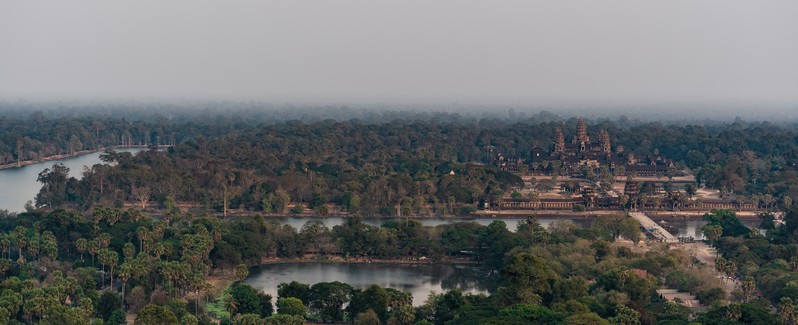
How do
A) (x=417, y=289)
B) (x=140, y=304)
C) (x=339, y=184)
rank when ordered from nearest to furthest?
(x=140, y=304) < (x=417, y=289) < (x=339, y=184)

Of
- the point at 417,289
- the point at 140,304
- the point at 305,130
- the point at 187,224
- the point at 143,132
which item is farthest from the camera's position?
the point at 143,132

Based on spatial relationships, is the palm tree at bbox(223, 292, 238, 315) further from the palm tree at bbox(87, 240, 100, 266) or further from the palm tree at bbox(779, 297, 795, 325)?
the palm tree at bbox(779, 297, 795, 325)

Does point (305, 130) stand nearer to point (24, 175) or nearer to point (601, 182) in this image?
point (24, 175)

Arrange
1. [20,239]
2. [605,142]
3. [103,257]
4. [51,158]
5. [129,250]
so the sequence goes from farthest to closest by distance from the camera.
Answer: [51,158], [605,142], [20,239], [129,250], [103,257]

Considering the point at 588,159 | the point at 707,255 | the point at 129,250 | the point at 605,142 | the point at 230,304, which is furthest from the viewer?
the point at 605,142

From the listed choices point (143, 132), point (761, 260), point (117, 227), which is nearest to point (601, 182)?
point (761, 260)

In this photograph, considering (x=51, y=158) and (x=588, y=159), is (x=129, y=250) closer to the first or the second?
(x=588, y=159)

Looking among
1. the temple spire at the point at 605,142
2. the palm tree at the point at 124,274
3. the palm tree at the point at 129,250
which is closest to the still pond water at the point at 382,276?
the palm tree at the point at 129,250

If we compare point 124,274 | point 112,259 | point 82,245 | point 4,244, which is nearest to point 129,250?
point 112,259
